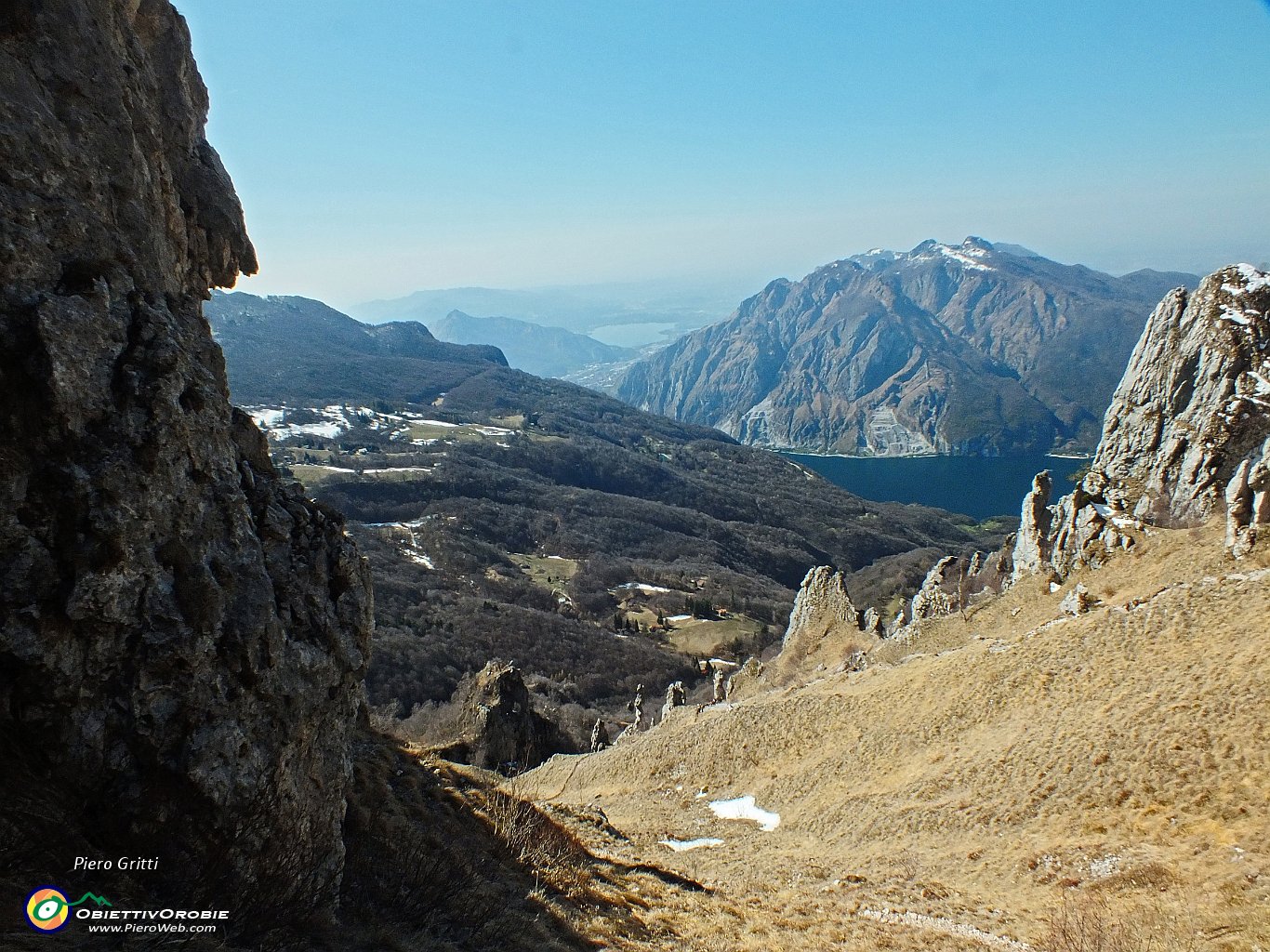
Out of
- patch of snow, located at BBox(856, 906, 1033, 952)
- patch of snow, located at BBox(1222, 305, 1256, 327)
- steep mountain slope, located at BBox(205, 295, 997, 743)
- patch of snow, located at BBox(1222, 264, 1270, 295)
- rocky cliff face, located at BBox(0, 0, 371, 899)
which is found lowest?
steep mountain slope, located at BBox(205, 295, 997, 743)

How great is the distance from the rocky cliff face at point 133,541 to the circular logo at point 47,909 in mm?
1063

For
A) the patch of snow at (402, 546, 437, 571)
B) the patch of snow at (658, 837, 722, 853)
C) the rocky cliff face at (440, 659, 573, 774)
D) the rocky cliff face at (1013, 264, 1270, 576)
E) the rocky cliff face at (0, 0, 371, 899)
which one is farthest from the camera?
the patch of snow at (402, 546, 437, 571)

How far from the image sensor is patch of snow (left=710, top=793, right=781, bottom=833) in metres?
24.3

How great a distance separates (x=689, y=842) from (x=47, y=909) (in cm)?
1958

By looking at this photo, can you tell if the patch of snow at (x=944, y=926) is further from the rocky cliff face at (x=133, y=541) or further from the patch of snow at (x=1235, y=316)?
the patch of snow at (x=1235, y=316)

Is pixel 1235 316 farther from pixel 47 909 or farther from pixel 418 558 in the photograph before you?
pixel 418 558

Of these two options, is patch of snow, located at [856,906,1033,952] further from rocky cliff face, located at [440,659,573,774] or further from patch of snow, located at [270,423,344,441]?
patch of snow, located at [270,423,344,441]

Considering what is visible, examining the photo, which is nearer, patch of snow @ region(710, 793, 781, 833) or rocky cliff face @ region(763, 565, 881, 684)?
patch of snow @ region(710, 793, 781, 833)

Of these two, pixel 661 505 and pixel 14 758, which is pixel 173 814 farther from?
pixel 661 505

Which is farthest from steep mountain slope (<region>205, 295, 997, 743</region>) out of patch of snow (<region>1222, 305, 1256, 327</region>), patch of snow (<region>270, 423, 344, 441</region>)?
patch of snow (<region>1222, 305, 1256, 327</region>)

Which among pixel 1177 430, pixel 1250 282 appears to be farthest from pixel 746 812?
pixel 1250 282

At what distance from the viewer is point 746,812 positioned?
25.7 metres

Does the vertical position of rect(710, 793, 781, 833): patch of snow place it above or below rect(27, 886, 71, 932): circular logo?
below

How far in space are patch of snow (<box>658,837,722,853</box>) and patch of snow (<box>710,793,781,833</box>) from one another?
1.81m
